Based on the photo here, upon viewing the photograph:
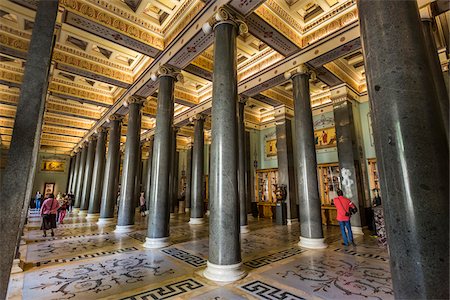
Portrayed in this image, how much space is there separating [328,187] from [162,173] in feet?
26.4

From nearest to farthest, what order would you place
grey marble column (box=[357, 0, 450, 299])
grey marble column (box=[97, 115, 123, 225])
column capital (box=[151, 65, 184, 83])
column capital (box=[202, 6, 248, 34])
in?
grey marble column (box=[357, 0, 450, 299]), column capital (box=[202, 6, 248, 34]), column capital (box=[151, 65, 184, 83]), grey marble column (box=[97, 115, 123, 225])

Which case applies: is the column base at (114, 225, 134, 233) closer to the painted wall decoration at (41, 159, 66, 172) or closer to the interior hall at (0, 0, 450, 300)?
the interior hall at (0, 0, 450, 300)

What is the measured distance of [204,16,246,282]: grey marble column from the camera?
404 cm

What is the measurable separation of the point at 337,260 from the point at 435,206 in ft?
13.0

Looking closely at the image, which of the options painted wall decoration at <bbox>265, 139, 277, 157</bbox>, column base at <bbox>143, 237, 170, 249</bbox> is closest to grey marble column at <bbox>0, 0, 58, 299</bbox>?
column base at <bbox>143, 237, 170, 249</bbox>

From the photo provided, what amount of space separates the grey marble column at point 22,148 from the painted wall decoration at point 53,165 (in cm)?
2731

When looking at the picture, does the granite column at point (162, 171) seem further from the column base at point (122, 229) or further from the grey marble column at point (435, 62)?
the grey marble column at point (435, 62)

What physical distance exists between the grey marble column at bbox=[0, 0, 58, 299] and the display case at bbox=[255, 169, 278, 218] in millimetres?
11674

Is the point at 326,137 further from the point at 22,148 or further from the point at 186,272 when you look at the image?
the point at 22,148

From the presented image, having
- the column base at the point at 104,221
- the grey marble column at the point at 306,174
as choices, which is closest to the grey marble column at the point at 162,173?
the grey marble column at the point at 306,174

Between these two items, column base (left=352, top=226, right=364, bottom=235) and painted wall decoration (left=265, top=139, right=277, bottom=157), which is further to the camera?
painted wall decoration (left=265, top=139, right=277, bottom=157)

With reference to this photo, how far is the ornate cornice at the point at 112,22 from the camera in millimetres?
6094

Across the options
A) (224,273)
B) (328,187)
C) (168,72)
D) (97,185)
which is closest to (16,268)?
(224,273)

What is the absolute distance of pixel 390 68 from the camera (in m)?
1.95
